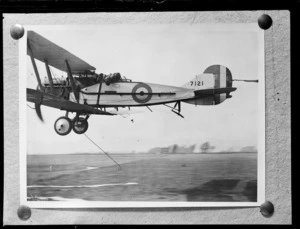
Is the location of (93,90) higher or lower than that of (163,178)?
higher

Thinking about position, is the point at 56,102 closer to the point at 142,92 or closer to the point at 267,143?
the point at 142,92

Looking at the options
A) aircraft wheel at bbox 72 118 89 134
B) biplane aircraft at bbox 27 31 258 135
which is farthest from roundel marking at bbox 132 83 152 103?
aircraft wheel at bbox 72 118 89 134

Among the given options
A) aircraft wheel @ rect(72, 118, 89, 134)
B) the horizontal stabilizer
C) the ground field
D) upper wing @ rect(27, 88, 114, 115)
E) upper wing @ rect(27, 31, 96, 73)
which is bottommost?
the ground field

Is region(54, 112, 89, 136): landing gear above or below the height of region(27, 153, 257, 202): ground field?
above

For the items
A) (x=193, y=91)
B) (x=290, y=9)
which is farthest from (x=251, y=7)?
(x=193, y=91)

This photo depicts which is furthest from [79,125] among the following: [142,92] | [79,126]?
[142,92]

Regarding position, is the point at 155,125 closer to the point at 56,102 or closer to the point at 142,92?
the point at 142,92

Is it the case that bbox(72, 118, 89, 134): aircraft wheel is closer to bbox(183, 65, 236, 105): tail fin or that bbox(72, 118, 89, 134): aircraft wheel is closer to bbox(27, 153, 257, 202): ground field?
bbox(27, 153, 257, 202): ground field
